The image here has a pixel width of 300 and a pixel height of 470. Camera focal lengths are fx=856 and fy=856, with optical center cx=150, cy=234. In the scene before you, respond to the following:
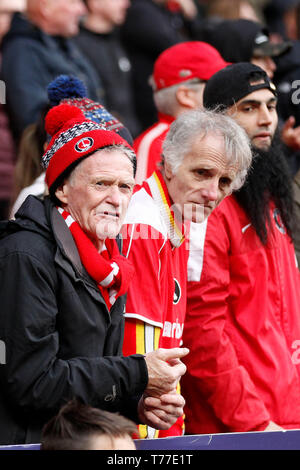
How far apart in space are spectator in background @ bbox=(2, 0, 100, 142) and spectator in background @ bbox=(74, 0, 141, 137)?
29.2 inches

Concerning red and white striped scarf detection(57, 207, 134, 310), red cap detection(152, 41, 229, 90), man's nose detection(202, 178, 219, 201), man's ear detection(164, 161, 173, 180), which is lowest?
red and white striped scarf detection(57, 207, 134, 310)

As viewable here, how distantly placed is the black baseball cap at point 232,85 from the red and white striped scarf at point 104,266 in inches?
54.6

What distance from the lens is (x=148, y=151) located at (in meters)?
4.83

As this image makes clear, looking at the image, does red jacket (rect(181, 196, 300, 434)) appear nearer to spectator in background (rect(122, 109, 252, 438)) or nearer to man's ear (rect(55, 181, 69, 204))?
spectator in background (rect(122, 109, 252, 438))

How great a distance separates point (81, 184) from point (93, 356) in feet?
2.06

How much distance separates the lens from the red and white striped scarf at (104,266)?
303 cm

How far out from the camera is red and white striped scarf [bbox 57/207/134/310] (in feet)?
9.95

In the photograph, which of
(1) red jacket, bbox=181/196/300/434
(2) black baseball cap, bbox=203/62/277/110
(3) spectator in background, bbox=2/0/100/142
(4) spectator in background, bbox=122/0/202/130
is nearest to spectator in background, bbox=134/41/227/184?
(2) black baseball cap, bbox=203/62/277/110

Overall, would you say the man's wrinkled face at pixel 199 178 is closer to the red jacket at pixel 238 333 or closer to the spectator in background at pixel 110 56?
the red jacket at pixel 238 333
